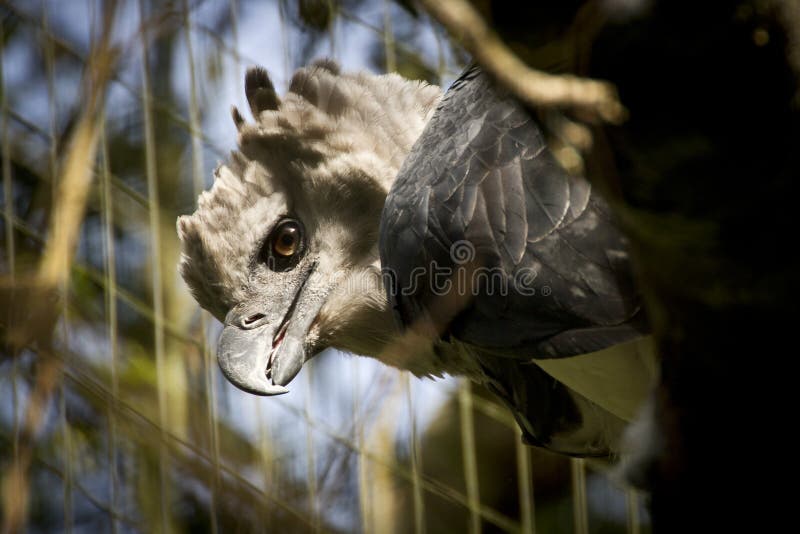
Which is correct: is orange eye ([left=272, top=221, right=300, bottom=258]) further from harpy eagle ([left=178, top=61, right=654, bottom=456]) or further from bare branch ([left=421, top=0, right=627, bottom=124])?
bare branch ([left=421, top=0, right=627, bottom=124])

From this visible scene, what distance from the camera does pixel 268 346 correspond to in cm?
141

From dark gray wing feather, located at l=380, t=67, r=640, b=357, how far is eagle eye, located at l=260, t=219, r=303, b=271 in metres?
0.31

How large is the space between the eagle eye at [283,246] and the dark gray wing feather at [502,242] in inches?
12.2

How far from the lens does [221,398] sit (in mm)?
1732

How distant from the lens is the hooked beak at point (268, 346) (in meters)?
1.35

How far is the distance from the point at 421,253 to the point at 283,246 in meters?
0.42

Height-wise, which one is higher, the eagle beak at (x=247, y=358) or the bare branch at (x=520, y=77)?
the bare branch at (x=520, y=77)

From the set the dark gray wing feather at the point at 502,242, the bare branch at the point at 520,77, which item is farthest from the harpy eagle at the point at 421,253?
the bare branch at the point at 520,77

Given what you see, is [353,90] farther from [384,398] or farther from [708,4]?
[708,4]

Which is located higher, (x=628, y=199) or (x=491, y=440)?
(x=628, y=199)

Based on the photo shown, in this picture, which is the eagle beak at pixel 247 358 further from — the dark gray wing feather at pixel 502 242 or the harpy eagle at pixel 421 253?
the dark gray wing feather at pixel 502 242

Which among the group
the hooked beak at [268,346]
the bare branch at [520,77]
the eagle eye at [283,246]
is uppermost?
the bare branch at [520,77]

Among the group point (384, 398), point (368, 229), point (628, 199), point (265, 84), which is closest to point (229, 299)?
point (368, 229)

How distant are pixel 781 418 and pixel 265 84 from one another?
1.13 meters
